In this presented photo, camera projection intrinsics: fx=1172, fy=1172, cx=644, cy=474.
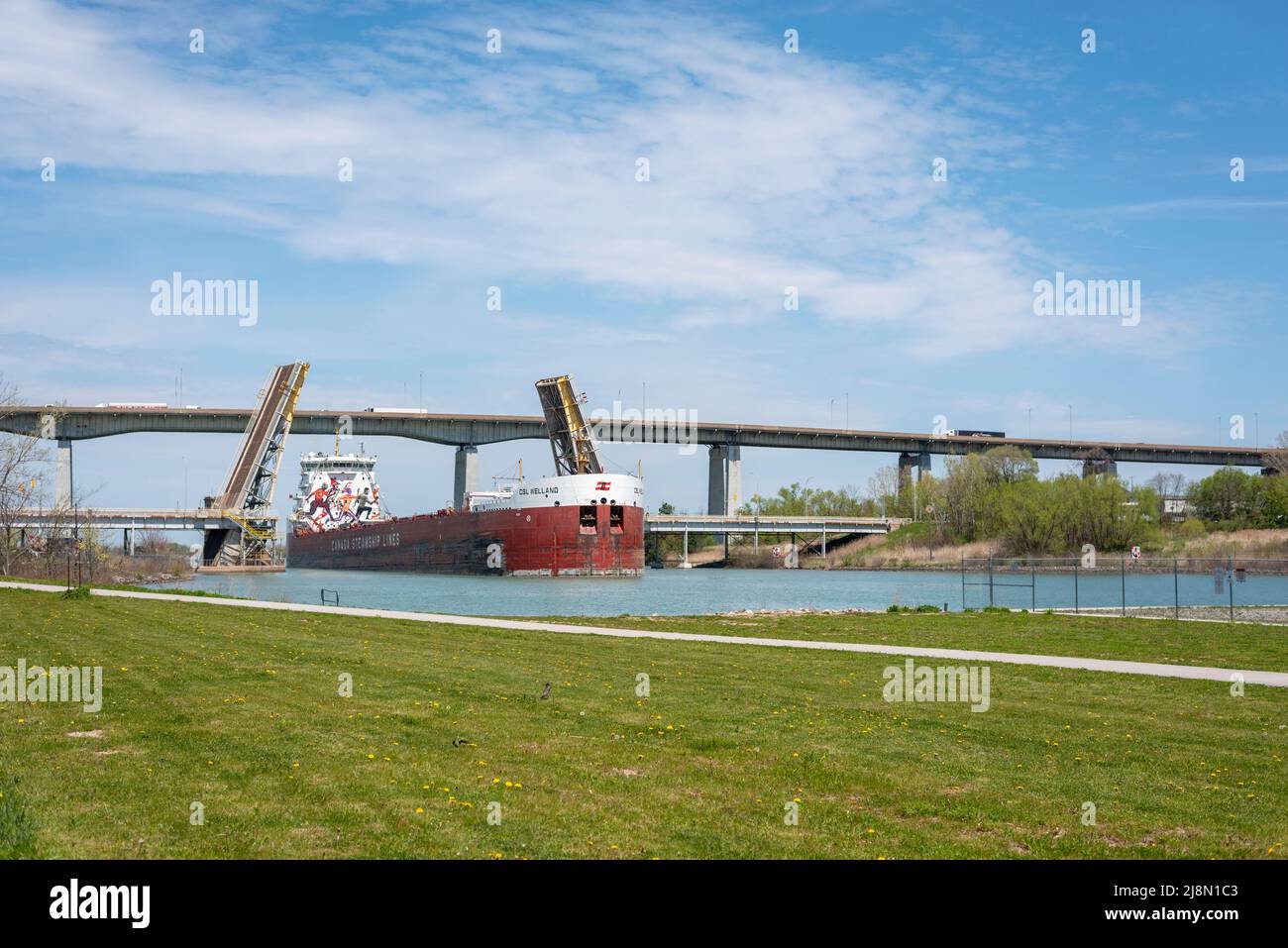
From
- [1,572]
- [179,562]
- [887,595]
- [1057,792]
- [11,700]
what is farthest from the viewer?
[179,562]

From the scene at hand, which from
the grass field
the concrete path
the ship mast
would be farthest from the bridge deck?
the grass field

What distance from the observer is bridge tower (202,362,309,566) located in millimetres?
98375

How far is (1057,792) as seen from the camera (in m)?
10.5

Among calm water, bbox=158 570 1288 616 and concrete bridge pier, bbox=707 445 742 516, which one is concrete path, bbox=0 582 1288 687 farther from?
concrete bridge pier, bbox=707 445 742 516

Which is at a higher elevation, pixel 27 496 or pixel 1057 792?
pixel 27 496

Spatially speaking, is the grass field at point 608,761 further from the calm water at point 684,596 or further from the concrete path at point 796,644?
the calm water at point 684,596

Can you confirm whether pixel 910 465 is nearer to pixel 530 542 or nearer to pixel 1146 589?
pixel 530 542

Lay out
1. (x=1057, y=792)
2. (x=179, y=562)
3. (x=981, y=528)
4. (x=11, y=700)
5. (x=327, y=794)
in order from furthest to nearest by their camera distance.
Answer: (x=981, y=528)
(x=179, y=562)
(x=11, y=700)
(x=1057, y=792)
(x=327, y=794)

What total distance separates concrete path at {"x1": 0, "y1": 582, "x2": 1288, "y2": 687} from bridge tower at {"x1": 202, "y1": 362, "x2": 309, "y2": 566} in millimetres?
A: 63531

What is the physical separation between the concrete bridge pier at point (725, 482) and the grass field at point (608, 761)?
113925mm

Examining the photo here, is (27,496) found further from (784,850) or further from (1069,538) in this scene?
(1069,538)

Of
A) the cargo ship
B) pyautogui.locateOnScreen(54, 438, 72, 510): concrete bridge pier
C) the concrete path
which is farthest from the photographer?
pyautogui.locateOnScreen(54, 438, 72, 510): concrete bridge pier
